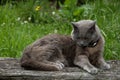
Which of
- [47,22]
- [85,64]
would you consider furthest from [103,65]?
[47,22]

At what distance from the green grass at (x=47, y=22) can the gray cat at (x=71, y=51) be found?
111 centimetres

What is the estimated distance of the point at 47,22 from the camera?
25.3ft

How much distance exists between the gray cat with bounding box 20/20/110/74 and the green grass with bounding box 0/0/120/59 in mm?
1105

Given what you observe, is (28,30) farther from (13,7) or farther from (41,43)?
(41,43)

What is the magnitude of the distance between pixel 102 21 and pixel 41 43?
231cm

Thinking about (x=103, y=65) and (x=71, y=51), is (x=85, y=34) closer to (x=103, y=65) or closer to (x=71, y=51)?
(x=71, y=51)

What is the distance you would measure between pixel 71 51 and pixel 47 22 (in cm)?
269

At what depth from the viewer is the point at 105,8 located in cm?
769

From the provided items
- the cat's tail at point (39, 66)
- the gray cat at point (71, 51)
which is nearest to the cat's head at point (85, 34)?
the gray cat at point (71, 51)

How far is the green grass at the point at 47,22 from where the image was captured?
631 cm

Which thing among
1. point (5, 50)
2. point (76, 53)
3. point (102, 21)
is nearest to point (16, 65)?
point (76, 53)

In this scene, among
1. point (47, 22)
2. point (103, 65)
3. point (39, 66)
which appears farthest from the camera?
point (47, 22)

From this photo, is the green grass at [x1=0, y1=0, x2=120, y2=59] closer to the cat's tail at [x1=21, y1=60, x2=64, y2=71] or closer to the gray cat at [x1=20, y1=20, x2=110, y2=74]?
the gray cat at [x1=20, y1=20, x2=110, y2=74]

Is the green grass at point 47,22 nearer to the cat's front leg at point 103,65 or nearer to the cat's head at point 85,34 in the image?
the cat's front leg at point 103,65
